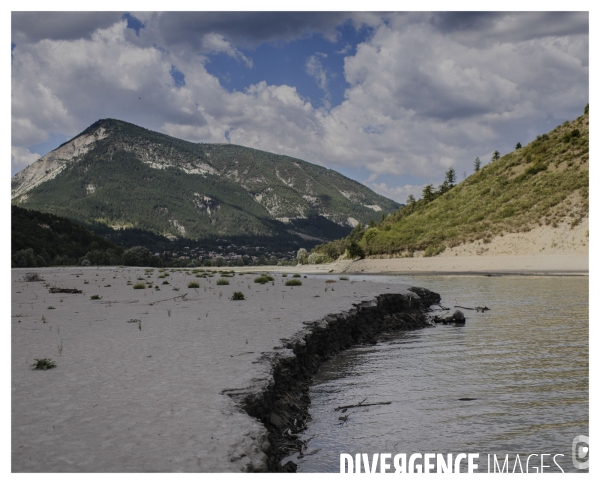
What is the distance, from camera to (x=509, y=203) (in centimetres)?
7731

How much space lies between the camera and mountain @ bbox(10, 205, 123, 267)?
5754 centimetres

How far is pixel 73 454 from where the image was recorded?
5781 mm

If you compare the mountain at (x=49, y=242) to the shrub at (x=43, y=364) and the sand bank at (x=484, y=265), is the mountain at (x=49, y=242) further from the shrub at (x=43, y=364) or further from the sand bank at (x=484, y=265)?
the shrub at (x=43, y=364)

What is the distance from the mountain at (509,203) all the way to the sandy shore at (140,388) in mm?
58820

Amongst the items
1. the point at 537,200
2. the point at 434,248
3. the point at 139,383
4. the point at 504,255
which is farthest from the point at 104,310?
the point at 537,200

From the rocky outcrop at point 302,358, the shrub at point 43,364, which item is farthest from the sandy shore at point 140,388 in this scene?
the rocky outcrop at point 302,358

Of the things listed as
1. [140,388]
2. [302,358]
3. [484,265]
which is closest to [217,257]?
[484,265]

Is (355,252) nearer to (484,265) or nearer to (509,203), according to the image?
(509,203)

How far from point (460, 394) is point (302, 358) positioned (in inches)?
160

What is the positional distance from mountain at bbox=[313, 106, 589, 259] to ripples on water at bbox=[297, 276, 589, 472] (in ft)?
173

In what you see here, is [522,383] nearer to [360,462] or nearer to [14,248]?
[360,462]

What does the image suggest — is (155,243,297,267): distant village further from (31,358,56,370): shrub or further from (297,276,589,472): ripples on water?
(31,358,56,370): shrub

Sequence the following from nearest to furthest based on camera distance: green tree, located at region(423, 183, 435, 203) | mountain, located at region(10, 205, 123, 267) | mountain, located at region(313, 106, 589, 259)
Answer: mountain, located at region(10, 205, 123, 267) < mountain, located at region(313, 106, 589, 259) < green tree, located at region(423, 183, 435, 203)

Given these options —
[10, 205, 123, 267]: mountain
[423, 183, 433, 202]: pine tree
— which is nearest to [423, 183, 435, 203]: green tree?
[423, 183, 433, 202]: pine tree
